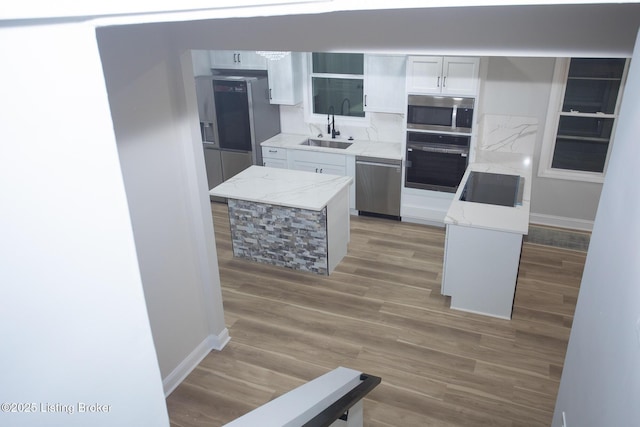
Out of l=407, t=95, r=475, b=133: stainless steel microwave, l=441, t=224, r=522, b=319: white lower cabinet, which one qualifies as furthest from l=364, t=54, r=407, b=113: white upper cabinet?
l=441, t=224, r=522, b=319: white lower cabinet

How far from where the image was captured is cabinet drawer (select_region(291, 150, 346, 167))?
615cm

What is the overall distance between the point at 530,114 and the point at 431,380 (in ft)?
11.4

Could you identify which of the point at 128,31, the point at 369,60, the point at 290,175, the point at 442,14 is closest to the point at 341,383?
the point at 442,14

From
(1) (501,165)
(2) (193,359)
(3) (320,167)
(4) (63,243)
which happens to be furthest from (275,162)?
(4) (63,243)

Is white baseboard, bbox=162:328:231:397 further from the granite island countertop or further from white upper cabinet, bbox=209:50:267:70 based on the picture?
white upper cabinet, bbox=209:50:267:70

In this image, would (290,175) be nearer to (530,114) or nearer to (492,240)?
(492,240)

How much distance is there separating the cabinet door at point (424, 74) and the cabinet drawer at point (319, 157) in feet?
3.96

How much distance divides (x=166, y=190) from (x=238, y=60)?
12.2ft

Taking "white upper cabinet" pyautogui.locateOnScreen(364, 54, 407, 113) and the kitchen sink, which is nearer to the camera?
"white upper cabinet" pyautogui.locateOnScreen(364, 54, 407, 113)

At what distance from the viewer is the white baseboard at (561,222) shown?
19.1ft

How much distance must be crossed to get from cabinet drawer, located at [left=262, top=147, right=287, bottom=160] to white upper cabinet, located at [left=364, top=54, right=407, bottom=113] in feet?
3.97

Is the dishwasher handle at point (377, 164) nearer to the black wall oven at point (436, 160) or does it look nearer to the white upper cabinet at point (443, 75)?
the black wall oven at point (436, 160)

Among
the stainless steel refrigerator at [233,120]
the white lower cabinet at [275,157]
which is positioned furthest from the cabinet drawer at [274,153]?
the stainless steel refrigerator at [233,120]

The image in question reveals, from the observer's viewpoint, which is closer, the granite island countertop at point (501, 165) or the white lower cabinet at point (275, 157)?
the granite island countertop at point (501, 165)
